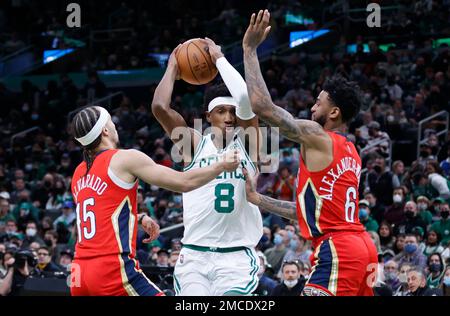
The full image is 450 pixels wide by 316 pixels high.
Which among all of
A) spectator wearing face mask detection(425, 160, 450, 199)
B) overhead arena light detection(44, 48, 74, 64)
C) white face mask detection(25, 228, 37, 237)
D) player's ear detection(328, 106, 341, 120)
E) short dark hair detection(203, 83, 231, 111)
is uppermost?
overhead arena light detection(44, 48, 74, 64)

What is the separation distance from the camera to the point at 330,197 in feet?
20.5

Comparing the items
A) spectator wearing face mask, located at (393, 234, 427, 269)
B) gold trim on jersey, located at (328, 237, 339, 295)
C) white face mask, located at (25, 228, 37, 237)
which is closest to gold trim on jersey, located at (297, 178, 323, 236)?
gold trim on jersey, located at (328, 237, 339, 295)

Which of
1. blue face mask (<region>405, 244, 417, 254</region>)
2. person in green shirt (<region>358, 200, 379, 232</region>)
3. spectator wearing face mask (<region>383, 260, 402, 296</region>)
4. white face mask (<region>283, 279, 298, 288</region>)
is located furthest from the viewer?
person in green shirt (<region>358, 200, 379, 232</region>)

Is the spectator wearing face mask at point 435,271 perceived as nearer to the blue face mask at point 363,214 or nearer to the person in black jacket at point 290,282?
the person in black jacket at point 290,282

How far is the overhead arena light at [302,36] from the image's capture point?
21.6 meters

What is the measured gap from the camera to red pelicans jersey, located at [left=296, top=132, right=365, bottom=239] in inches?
245

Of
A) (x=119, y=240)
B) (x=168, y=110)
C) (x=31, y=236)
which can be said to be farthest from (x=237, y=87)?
(x=31, y=236)

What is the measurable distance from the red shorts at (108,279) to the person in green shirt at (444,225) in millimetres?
7340

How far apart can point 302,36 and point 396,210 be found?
928 centimetres

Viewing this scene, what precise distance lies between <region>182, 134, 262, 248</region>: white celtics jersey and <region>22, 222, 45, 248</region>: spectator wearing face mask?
7.70m

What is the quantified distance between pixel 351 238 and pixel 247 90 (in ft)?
4.20

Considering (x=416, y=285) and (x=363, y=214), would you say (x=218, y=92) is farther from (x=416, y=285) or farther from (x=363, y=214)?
(x=363, y=214)

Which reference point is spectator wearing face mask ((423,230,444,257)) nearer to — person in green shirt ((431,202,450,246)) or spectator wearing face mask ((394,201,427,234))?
person in green shirt ((431,202,450,246))
